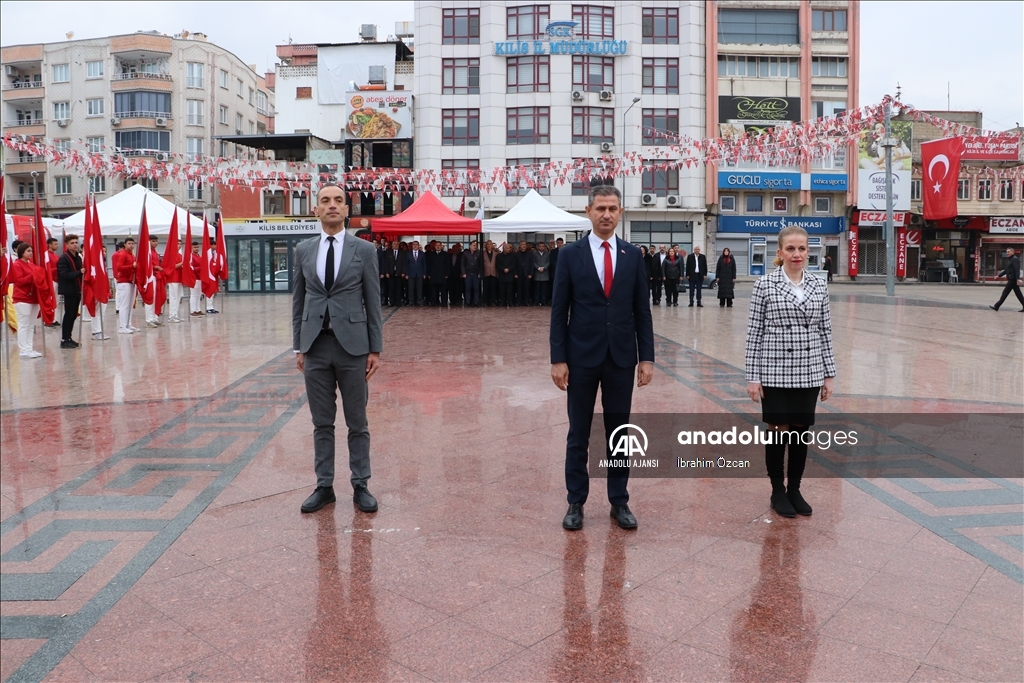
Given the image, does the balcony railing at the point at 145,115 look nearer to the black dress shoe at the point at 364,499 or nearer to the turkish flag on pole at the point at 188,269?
the turkish flag on pole at the point at 188,269

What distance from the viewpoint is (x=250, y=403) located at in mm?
8148

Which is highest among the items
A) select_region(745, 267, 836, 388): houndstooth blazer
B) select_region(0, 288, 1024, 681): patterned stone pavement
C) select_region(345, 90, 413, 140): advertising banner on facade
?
select_region(345, 90, 413, 140): advertising banner on facade

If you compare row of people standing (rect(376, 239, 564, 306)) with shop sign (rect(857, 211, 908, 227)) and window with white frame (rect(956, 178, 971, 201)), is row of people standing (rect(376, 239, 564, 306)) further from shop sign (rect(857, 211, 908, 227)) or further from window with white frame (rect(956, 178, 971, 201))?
window with white frame (rect(956, 178, 971, 201))

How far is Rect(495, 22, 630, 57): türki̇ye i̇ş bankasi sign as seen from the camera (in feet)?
144

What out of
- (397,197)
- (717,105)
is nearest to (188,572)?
(397,197)

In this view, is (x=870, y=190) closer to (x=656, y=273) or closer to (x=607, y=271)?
(x=656, y=273)

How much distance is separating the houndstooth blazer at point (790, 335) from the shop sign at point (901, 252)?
48026 millimetres

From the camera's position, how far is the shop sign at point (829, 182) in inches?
1828

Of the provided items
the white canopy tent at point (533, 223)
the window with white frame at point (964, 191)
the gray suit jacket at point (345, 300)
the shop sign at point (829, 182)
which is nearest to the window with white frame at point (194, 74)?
the shop sign at point (829, 182)

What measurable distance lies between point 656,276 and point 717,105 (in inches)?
1013

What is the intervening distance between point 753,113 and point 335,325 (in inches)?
1768

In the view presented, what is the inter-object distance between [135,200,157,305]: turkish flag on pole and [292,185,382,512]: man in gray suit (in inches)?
483

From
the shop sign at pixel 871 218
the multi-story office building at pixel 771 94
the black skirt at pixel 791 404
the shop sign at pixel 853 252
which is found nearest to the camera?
the black skirt at pixel 791 404

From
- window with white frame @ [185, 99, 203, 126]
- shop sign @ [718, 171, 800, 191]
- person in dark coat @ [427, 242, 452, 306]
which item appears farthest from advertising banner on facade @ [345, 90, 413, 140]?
person in dark coat @ [427, 242, 452, 306]
